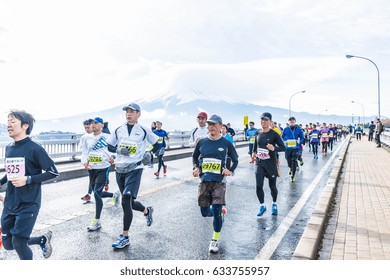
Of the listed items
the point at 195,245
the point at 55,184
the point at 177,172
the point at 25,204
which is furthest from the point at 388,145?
the point at 25,204

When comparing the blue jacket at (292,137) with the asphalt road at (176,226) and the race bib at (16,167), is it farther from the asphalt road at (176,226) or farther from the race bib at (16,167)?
the race bib at (16,167)

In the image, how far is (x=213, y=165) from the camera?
4.91 metres

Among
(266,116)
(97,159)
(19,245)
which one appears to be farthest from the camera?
(266,116)

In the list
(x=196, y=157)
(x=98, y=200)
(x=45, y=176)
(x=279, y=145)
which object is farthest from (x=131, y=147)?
(x=279, y=145)

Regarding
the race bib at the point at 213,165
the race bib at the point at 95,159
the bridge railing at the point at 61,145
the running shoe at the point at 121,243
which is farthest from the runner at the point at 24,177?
the bridge railing at the point at 61,145

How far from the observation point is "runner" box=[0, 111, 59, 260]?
3631 millimetres

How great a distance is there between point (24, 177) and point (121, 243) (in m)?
1.67

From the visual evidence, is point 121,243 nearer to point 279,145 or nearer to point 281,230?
point 281,230

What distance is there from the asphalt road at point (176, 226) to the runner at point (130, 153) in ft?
1.79

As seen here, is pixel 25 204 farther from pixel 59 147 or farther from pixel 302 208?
pixel 59 147

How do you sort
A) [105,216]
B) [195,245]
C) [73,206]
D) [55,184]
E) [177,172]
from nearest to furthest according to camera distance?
[195,245] → [105,216] → [73,206] → [55,184] → [177,172]

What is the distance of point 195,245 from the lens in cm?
490
